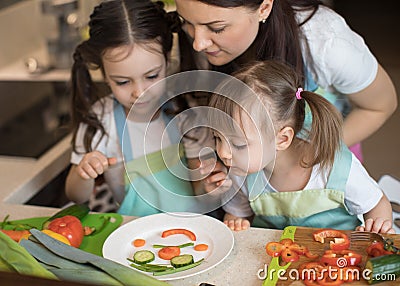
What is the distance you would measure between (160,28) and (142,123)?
0.18 meters

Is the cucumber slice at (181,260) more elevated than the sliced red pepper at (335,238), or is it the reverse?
the sliced red pepper at (335,238)

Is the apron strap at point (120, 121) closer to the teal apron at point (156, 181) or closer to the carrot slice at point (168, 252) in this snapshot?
the teal apron at point (156, 181)

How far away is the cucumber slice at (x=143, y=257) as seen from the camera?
103cm

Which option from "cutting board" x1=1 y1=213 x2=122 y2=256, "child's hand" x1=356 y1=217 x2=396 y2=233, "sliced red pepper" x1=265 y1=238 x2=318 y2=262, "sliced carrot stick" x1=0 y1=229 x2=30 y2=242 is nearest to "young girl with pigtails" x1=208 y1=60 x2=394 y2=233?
"child's hand" x1=356 y1=217 x2=396 y2=233

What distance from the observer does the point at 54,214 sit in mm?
1217

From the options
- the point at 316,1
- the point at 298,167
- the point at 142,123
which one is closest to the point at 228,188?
the point at 298,167

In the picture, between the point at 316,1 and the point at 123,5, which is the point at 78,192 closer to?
the point at 123,5

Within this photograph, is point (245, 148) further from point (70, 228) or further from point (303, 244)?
point (70, 228)

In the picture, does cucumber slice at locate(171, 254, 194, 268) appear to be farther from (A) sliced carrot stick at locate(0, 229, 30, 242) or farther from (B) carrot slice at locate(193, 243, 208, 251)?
(A) sliced carrot stick at locate(0, 229, 30, 242)

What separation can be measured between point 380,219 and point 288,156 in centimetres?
18

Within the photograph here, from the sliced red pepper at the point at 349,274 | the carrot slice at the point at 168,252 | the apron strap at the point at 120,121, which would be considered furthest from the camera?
the apron strap at the point at 120,121

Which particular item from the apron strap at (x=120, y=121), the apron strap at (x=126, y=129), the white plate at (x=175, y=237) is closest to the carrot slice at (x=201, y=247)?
the white plate at (x=175, y=237)

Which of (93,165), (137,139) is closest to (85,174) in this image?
(93,165)

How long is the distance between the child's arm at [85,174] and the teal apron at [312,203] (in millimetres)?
270
